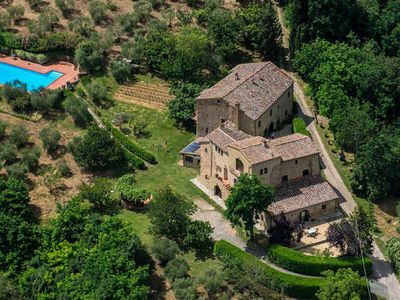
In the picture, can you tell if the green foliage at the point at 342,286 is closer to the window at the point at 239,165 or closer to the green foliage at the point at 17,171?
the window at the point at 239,165

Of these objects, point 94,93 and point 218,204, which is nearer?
point 218,204

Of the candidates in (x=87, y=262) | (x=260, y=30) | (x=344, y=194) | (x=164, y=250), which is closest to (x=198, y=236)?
(x=164, y=250)

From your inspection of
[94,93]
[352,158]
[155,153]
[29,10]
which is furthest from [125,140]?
[29,10]

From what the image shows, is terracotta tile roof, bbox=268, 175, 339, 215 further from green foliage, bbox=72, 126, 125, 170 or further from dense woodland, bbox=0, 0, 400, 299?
green foliage, bbox=72, 126, 125, 170

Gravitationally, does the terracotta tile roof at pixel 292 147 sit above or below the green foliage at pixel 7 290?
above

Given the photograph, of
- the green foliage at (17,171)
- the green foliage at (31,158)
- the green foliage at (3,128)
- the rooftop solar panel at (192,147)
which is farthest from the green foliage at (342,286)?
the green foliage at (3,128)

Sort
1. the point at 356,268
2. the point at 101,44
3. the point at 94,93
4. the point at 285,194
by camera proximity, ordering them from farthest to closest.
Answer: the point at 101,44, the point at 94,93, the point at 285,194, the point at 356,268

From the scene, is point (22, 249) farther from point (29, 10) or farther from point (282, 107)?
point (29, 10)
